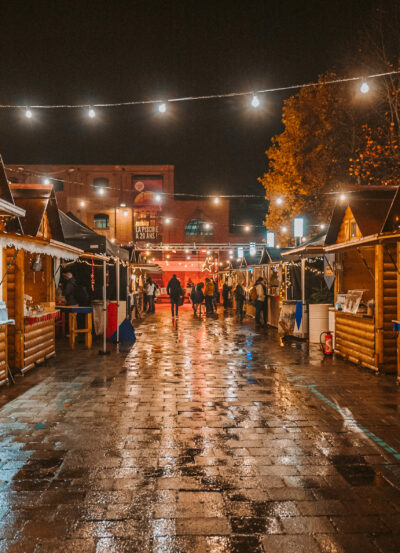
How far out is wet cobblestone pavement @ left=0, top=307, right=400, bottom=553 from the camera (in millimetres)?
2992

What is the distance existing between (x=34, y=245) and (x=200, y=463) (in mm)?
4656

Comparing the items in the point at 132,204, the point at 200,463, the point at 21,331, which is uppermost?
the point at 132,204

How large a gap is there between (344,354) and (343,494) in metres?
6.63

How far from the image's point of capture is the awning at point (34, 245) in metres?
6.45

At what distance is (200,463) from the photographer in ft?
13.7

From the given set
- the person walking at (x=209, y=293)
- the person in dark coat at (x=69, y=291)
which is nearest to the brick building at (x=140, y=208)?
the person walking at (x=209, y=293)

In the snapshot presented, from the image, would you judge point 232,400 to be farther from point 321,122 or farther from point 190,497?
point 321,122

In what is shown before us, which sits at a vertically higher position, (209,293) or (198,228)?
(198,228)

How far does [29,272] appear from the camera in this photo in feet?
35.3

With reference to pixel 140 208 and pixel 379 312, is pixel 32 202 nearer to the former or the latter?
pixel 379 312

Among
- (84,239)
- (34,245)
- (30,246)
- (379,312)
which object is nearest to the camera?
(30,246)

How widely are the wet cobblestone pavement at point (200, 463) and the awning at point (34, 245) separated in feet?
7.52

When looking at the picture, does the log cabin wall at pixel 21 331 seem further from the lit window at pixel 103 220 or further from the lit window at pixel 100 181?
the lit window at pixel 100 181

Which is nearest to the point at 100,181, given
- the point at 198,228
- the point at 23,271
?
the point at 198,228
